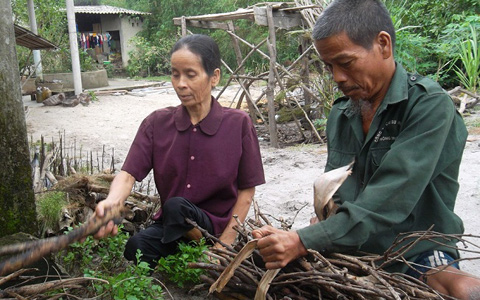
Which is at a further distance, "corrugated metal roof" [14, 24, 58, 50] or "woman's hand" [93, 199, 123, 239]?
"corrugated metal roof" [14, 24, 58, 50]

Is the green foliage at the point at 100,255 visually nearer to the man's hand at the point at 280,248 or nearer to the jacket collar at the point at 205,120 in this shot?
the jacket collar at the point at 205,120

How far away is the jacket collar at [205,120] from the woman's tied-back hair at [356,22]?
1.11m

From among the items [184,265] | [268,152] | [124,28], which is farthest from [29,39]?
[124,28]

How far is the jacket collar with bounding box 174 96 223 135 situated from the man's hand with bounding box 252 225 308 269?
4.01 feet

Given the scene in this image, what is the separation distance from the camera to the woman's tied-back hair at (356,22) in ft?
6.60

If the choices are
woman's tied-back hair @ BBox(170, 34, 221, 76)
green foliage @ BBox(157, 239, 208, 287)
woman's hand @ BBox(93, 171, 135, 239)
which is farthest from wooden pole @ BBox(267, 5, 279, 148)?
green foliage @ BBox(157, 239, 208, 287)

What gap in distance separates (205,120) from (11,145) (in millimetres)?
1193

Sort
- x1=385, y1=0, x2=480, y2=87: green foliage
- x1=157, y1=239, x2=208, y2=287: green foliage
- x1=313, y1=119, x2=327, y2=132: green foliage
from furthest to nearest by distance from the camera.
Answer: x1=385, y1=0, x2=480, y2=87: green foliage, x1=313, y1=119, x2=327, y2=132: green foliage, x1=157, y1=239, x2=208, y2=287: green foliage

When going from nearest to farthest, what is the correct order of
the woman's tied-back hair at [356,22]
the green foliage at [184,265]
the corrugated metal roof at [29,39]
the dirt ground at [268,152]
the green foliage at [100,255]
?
the woman's tied-back hair at [356,22], the green foliage at [184,265], the green foliage at [100,255], the dirt ground at [268,152], the corrugated metal roof at [29,39]

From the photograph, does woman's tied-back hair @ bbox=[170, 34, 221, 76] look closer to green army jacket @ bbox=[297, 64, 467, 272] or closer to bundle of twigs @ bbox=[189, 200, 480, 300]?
green army jacket @ bbox=[297, 64, 467, 272]

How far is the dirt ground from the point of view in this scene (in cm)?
450

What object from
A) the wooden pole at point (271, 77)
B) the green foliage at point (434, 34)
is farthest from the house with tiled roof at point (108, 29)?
the wooden pole at point (271, 77)

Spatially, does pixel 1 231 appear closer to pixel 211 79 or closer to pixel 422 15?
pixel 211 79

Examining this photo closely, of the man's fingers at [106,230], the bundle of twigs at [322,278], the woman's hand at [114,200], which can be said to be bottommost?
the bundle of twigs at [322,278]
